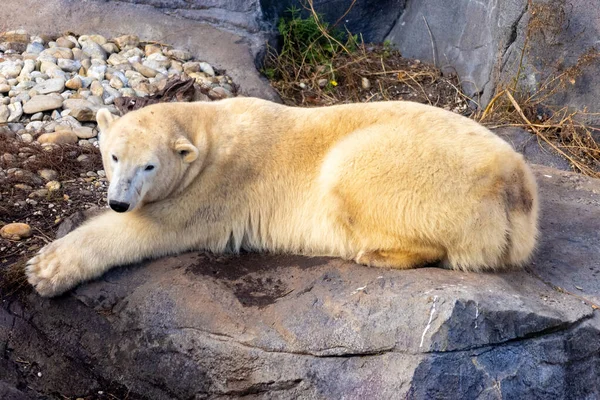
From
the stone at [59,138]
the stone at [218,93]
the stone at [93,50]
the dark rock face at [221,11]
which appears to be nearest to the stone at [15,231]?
the stone at [59,138]

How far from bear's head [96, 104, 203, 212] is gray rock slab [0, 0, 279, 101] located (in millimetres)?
4055

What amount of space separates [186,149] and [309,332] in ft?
4.36

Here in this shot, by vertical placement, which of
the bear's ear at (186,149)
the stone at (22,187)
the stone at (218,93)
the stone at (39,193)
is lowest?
the stone at (22,187)

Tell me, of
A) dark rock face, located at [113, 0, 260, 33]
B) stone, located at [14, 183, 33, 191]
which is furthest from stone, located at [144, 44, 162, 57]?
stone, located at [14, 183, 33, 191]

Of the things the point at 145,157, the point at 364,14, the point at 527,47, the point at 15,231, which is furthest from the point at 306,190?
the point at 364,14

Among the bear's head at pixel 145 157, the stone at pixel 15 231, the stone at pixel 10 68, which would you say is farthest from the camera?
the stone at pixel 10 68

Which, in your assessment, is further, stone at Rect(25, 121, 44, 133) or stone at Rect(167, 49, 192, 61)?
stone at Rect(167, 49, 192, 61)

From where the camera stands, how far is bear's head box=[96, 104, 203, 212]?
4062 mm

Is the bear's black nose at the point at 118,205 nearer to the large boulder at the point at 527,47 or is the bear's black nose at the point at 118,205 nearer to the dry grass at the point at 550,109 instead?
the dry grass at the point at 550,109

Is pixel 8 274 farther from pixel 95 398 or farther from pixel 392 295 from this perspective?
pixel 392 295

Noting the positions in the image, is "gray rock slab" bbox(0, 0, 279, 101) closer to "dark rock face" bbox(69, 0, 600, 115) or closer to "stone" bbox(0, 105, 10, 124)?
"dark rock face" bbox(69, 0, 600, 115)

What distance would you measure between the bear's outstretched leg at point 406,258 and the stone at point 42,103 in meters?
4.09

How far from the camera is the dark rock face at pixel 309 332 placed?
12.2ft

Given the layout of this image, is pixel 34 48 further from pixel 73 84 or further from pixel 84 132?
pixel 84 132
